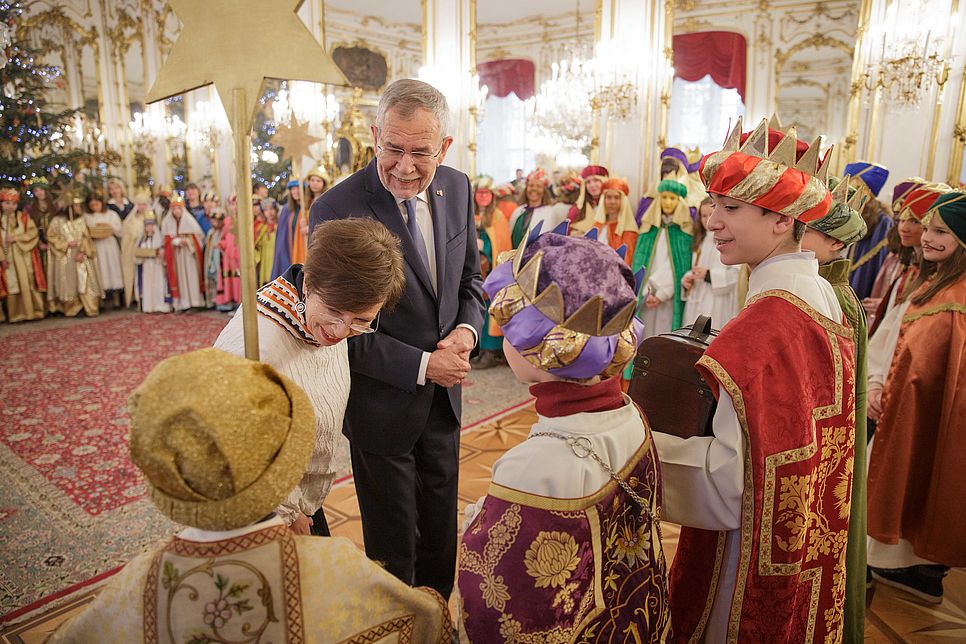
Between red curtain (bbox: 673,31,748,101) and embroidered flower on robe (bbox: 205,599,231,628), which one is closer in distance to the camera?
embroidered flower on robe (bbox: 205,599,231,628)

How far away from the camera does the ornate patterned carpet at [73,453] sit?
2.88 meters

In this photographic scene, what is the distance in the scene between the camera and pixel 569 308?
1.09m

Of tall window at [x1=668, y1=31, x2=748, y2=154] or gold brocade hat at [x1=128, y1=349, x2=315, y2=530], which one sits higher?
tall window at [x1=668, y1=31, x2=748, y2=154]

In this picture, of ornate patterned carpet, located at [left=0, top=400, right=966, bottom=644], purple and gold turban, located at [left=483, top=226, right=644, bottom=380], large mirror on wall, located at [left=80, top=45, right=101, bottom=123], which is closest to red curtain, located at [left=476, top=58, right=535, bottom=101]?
ornate patterned carpet, located at [left=0, top=400, right=966, bottom=644]

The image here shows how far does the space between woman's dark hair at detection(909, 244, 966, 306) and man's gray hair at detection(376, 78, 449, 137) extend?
7.36ft

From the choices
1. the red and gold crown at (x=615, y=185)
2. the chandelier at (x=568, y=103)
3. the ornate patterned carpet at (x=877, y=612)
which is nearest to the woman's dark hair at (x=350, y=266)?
the ornate patterned carpet at (x=877, y=612)

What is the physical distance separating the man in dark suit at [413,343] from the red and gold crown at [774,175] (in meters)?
0.84

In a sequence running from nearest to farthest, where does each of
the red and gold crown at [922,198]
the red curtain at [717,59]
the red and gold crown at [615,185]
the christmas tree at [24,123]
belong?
1. the red and gold crown at [922,198]
2. the red and gold crown at [615,185]
3. the red curtain at [717,59]
4. the christmas tree at [24,123]

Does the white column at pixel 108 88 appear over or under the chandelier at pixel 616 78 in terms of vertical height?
over

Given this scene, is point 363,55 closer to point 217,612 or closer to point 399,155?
point 399,155

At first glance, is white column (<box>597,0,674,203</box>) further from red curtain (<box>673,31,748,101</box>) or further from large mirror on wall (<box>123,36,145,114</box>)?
large mirror on wall (<box>123,36,145,114</box>)

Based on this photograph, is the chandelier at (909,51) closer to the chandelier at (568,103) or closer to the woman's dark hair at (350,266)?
the chandelier at (568,103)

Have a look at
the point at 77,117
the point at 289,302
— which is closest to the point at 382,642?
the point at 289,302

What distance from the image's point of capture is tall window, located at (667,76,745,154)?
6.59 meters
